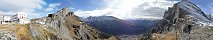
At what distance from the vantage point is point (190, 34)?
163 meters

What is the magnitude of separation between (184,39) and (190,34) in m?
8.02

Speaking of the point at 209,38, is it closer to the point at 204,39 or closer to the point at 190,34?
the point at 204,39

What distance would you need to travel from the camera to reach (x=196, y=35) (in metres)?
162

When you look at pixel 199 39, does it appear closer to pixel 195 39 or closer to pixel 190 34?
pixel 195 39

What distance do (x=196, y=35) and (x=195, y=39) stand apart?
353 inches

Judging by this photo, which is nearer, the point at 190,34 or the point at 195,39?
the point at 195,39

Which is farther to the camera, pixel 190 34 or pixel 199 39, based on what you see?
pixel 190 34

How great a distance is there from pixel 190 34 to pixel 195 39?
10106 millimetres

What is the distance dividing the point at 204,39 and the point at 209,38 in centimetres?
181

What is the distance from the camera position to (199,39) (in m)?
151

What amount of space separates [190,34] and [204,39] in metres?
11.4

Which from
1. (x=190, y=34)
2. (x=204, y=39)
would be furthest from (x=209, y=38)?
(x=190, y=34)

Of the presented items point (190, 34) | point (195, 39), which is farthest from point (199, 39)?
point (190, 34)

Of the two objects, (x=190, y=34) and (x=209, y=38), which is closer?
(x=209, y=38)
